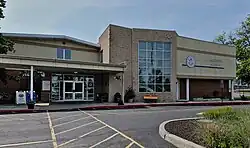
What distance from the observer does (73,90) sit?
31.3 metres

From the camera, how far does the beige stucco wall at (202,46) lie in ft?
116

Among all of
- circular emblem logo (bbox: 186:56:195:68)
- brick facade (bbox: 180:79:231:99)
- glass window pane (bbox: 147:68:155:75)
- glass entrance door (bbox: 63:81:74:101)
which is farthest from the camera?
brick facade (bbox: 180:79:231:99)

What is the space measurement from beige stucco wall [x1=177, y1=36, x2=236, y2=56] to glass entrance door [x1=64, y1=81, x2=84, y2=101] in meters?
13.1

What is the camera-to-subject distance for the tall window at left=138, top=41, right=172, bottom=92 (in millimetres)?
32312

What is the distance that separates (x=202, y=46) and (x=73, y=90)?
712 inches

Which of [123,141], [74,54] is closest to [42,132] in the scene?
[123,141]

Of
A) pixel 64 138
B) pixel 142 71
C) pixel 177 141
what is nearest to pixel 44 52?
pixel 142 71

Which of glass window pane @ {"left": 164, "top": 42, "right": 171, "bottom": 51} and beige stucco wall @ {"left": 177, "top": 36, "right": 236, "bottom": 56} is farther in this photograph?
beige stucco wall @ {"left": 177, "top": 36, "right": 236, "bottom": 56}

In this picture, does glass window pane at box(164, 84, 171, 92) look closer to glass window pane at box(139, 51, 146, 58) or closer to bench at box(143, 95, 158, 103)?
bench at box(143, 95, 158, 103)

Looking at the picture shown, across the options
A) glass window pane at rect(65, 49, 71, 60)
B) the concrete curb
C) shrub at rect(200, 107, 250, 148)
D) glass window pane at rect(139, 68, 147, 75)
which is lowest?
the concrete curb

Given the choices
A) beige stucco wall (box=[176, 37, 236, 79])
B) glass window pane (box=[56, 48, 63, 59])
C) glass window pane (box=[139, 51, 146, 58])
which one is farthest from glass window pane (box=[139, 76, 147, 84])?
glass window pane (box=[56, 48, 63, 59])

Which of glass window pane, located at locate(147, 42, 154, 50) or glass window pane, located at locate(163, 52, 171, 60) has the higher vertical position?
glass window pane, located at locate(147, 42, 154, 50)

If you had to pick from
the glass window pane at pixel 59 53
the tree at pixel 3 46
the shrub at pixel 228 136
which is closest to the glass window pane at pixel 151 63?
the glass window pane at pixel 59 53

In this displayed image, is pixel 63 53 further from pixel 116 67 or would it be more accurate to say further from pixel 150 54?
pixel 150 54
